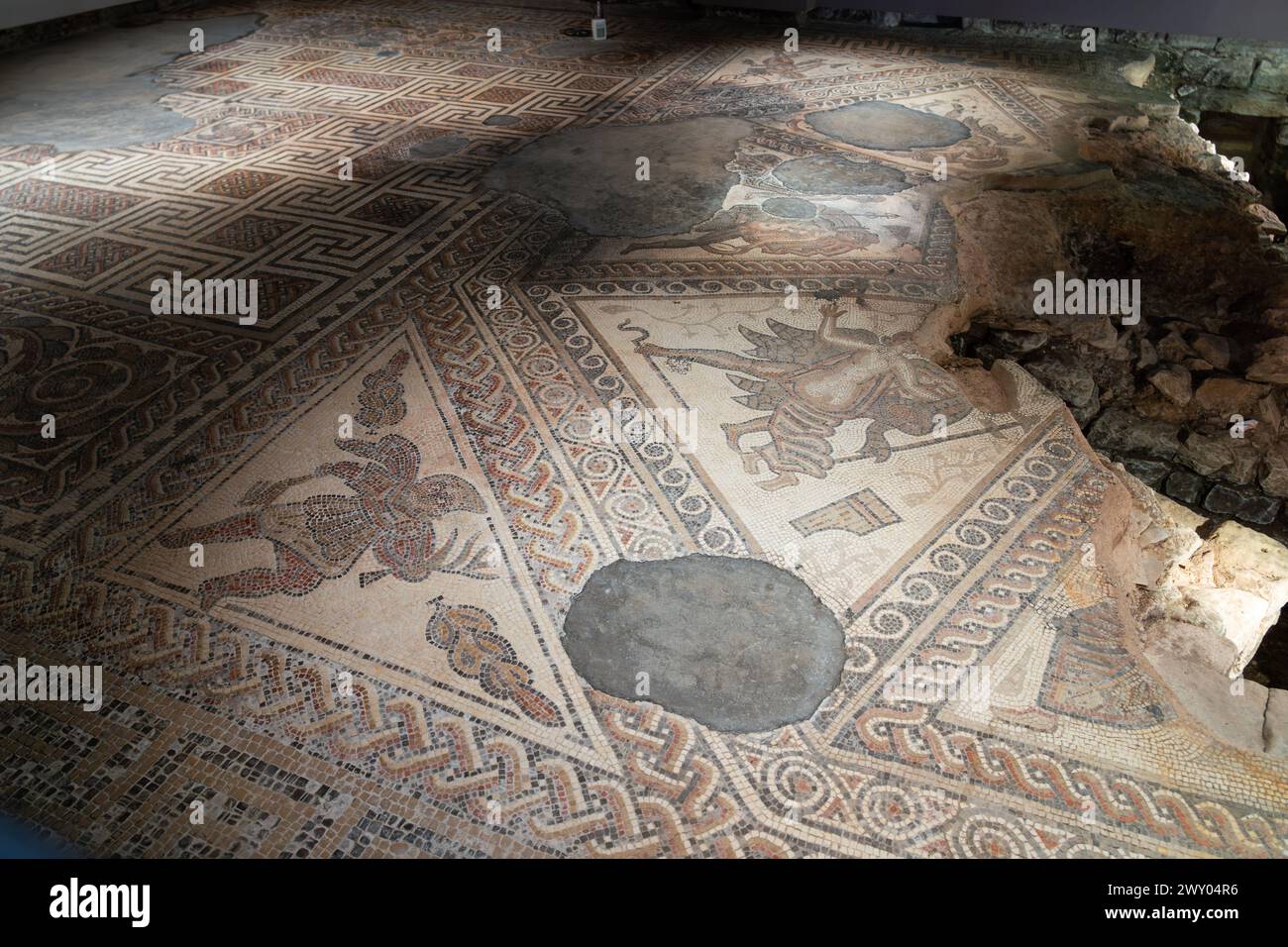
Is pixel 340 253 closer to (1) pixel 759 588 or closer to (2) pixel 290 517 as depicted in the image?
(2) pixel 290 517

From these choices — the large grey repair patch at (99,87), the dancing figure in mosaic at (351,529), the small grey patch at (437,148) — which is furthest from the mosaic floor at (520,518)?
the large grey repair patch at (99,87)

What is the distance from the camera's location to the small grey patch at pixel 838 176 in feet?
12.5

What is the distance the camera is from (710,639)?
1.83 metres

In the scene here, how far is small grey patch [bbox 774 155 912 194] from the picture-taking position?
12.5ft

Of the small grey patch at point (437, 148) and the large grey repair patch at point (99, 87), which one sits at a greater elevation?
the large grey repair patch at point (99, 87)

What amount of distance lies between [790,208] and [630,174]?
2.46 ft

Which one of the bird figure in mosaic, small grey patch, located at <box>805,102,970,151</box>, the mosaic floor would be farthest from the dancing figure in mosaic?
small grey patch, located at <box>805,102,970,151</box>

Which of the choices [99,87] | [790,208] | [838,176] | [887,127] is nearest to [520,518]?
[790,208]

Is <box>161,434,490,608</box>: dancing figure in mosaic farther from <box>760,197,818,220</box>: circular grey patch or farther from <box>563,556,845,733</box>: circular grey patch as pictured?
<box>760,197,818,220</box>: circular grey patch

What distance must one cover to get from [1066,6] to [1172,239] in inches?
Answer: 114

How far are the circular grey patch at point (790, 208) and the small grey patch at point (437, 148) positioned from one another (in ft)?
5.09

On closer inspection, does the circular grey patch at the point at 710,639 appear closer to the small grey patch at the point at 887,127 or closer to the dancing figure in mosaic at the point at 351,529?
the dancing figure in mosaic at the point at 351,529

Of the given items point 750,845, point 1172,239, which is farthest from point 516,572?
point 1172,239

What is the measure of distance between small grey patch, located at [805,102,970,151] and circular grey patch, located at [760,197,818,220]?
2.53 feet
